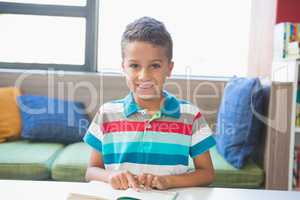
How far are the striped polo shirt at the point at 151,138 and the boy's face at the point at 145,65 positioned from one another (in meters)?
0.08

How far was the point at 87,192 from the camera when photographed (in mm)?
789

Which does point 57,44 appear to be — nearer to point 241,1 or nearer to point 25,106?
point 25,106

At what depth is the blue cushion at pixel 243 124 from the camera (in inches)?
75.1

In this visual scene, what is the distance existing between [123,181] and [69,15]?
2269 millimetres

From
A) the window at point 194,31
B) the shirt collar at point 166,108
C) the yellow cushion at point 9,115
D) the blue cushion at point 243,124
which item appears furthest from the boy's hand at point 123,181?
the window at point 194,31

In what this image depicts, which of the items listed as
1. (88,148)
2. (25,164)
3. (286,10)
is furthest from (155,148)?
(286,10)

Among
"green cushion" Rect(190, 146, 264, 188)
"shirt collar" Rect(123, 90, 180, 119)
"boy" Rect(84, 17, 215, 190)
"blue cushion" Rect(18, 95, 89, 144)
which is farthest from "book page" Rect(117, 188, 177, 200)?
"blue cushion" Rect(18, 95, 89, 144)

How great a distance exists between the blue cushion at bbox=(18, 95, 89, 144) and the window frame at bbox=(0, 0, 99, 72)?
467mm

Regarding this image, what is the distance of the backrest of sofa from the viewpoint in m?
2.51

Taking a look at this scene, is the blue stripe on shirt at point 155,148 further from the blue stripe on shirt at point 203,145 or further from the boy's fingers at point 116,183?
the boy's fingers at point 116,183

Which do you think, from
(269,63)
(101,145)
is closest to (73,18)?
(269,63)

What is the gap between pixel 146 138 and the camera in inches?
40.7

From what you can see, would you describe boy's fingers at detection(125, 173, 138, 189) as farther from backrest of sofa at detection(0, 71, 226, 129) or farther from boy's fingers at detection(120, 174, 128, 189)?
backrest of sofa at detection(0, 71, 226, 129)

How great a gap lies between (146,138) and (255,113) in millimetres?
1057
